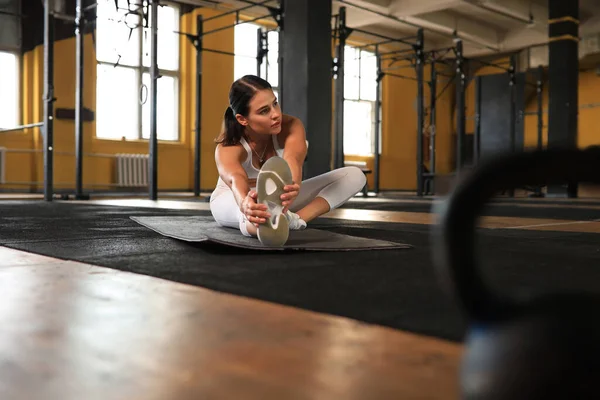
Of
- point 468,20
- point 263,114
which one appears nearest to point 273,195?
point 263,114

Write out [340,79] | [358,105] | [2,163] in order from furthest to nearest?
[358,105]
[2,163]
[340,79]

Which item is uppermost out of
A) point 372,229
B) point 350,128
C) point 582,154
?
point 350,128

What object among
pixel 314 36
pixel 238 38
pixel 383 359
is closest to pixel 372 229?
pixel 383 359

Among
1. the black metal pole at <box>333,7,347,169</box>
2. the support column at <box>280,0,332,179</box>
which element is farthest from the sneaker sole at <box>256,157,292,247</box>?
the black metal pole at <box>333,7,347,169</box>

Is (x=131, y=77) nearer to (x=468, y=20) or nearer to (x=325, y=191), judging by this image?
(x=468, y=20)

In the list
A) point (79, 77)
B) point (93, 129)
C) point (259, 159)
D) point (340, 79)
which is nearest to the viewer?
point (259, 159)

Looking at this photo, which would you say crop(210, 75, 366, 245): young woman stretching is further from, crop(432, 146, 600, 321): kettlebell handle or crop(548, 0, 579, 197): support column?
crop(548, 0, 579, 197): support column

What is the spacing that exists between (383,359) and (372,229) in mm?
1871

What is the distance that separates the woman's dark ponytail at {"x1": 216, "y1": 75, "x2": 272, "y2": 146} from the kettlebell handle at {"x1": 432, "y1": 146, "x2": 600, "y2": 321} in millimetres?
1522

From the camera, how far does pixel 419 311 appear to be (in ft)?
2.87

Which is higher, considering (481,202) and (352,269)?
(481,202)

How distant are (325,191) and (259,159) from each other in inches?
11.1

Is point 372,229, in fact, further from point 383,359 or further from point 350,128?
point 350,128

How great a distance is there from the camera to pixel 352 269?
1.29 meters
